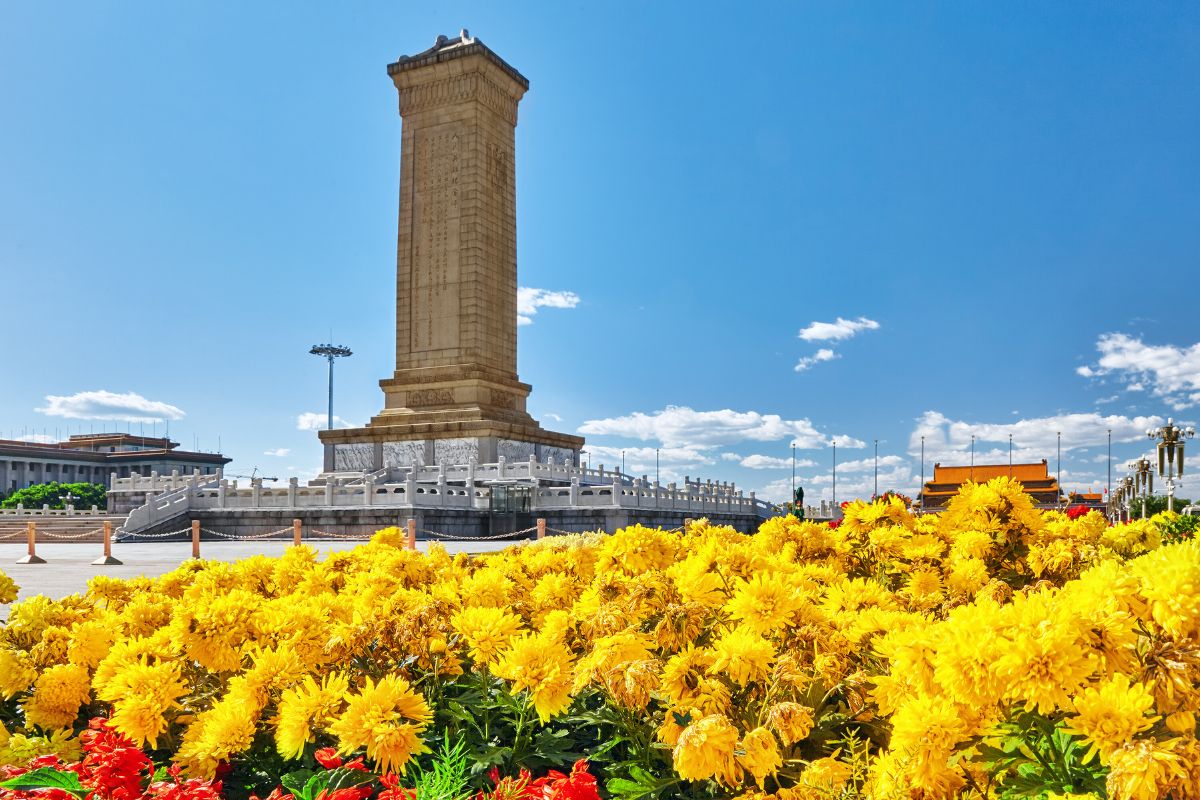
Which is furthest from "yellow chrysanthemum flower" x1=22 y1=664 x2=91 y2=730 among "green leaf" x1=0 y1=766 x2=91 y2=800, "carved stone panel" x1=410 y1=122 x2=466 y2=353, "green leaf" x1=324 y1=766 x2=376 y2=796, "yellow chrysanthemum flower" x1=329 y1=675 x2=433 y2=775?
"carved stone panel" x1=410 y1=122 x2=466 y2=353

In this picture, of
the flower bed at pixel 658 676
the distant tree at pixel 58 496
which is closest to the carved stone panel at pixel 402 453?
the flower bed at pixel 658 676

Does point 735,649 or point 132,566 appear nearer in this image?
point 735,649

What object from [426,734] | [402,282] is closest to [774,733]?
[426,734]

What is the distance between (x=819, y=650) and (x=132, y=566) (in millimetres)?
15441

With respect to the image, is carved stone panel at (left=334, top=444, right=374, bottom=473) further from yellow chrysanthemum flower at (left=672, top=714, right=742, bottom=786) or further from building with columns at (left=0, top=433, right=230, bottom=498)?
building with columns at (left=0, top=433, right=230, bottom=498)

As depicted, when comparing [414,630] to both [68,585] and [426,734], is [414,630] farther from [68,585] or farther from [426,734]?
[68,585]

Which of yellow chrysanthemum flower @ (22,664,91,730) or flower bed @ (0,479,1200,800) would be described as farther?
yellow chrysanthemum flower @ (22,664,91,730)

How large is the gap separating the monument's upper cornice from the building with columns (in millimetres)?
57547

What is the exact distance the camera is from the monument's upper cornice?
1358 inches

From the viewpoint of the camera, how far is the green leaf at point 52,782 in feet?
9.04

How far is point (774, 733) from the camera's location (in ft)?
8.69

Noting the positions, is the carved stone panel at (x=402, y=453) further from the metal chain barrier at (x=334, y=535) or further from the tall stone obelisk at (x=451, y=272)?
the metal chain barrier at (x=334, y=535)

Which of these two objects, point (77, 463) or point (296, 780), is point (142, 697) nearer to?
point (296, 780)

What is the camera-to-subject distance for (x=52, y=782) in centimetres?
280
